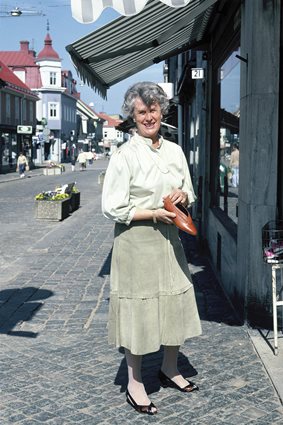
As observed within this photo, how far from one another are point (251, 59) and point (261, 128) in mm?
606

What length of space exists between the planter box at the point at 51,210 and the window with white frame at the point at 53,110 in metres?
61.5

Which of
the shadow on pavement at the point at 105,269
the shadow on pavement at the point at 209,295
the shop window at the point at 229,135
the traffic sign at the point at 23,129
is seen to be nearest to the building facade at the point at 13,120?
the traffic sign at the point at 23,129

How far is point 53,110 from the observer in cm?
7462

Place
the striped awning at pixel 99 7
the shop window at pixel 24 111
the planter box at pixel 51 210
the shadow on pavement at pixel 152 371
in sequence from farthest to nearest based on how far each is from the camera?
the shop window at pixel 24 111
the planter box at pixel 51 210
the shadow on pavement at pixel 152 371
the striped awning at pixel 99 7

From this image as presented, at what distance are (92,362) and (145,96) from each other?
84.3 inches

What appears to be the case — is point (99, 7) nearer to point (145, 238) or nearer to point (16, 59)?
point (145, 238)

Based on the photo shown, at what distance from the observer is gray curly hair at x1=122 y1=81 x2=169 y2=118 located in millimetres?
3711

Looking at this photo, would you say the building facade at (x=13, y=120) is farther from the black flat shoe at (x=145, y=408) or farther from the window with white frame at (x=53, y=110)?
the black flat shoe at (x=145, y=408)

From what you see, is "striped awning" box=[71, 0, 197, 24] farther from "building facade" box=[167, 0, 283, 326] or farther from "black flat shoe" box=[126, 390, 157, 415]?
"black flat shoe" box=[126, 390, 157, 415]

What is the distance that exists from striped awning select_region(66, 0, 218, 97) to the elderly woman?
1608 mm

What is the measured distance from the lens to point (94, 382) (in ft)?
14.1

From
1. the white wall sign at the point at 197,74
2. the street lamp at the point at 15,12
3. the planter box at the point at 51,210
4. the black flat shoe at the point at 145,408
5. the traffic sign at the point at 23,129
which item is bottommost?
the black flat shoe at the point at 145,408

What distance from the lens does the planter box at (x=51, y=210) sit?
47.0 feet

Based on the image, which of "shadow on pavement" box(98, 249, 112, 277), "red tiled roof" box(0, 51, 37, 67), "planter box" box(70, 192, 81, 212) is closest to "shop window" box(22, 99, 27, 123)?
"red tiled roof" box(0, 51, 37, 67)
